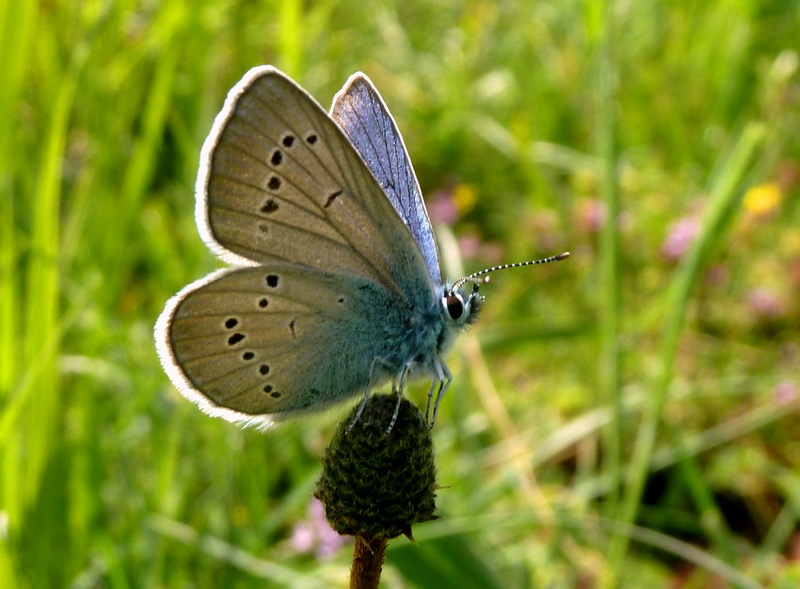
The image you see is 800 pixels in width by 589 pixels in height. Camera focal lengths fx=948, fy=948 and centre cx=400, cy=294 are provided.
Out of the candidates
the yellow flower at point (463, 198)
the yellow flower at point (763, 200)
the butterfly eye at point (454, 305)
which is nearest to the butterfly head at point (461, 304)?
the butterfly eye at point (454, 305)

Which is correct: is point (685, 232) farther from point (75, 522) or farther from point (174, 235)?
point (75, 522)

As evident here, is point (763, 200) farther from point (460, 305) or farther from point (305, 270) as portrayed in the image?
point (305, 270)

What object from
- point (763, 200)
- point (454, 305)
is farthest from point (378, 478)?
point (763, 200)

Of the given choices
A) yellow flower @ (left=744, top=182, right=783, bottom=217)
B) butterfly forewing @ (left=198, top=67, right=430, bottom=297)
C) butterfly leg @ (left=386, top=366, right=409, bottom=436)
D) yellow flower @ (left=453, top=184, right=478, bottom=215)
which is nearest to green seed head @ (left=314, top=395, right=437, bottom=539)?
butterfly leg @ (left=386, top=366, right=409, bottom=436)

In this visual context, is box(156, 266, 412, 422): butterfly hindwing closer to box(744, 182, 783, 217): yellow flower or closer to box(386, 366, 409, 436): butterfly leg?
box(386, 366, 409, 436): butterfly leg

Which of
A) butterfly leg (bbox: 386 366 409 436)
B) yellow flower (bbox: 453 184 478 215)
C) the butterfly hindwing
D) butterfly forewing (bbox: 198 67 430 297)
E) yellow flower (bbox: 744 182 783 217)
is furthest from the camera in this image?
yellow flower (bbox: 453 184 478 215)

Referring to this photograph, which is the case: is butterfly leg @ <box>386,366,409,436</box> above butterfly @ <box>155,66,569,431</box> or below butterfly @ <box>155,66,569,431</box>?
below
